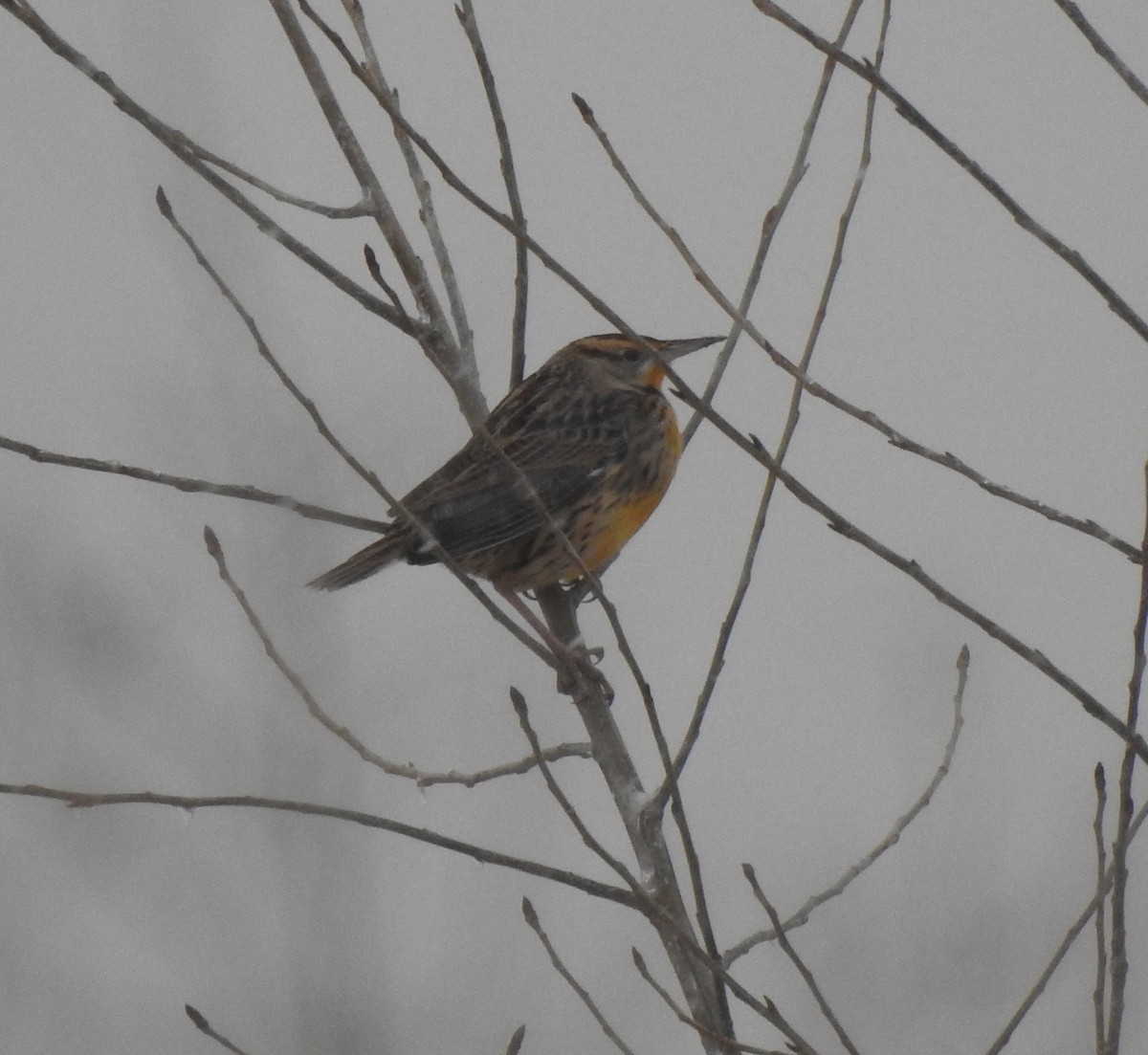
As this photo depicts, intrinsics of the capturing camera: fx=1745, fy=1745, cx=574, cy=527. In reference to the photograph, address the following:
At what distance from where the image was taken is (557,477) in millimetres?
6621

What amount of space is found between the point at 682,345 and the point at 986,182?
4261mm

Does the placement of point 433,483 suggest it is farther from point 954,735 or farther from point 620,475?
point 954,735

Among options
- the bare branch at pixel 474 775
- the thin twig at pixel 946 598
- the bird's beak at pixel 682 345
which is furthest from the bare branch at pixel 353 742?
the bird's beak at pixel 682 345

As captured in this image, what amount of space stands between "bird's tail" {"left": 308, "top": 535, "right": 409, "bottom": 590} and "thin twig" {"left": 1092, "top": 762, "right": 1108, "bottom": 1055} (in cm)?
331

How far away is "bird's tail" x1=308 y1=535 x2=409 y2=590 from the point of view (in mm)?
5969

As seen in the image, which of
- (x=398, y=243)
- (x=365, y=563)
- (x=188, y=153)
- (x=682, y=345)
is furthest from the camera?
(x=682, y=345)

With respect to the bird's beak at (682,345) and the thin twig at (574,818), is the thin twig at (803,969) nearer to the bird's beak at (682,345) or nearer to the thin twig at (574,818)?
the thin twig at (574,818)

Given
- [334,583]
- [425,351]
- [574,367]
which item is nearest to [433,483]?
[334,583]

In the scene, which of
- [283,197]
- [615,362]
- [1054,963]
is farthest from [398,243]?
[615,362]

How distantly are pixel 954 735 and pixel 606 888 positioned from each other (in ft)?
3.28

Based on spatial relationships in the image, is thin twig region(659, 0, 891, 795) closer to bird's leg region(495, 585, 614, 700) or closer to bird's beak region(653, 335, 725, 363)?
bird's leg region(495, 585, 614, 700)

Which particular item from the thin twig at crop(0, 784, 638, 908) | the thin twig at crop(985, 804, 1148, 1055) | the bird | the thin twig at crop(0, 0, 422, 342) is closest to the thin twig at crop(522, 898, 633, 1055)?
the thin twig at crop(0, 784, 638, 908)

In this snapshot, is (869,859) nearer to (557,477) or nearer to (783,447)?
(783,447)

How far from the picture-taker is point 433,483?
21.0 ft
